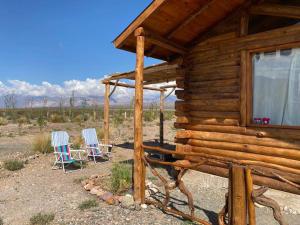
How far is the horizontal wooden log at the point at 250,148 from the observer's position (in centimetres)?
491

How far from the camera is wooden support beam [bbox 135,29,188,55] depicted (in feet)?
17.2

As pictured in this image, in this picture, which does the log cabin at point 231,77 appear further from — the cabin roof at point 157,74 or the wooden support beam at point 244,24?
the cabin roof at point 157,74

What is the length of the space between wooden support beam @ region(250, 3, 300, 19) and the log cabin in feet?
0.05

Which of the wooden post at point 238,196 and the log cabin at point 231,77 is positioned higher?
the log cabin at point 231,77

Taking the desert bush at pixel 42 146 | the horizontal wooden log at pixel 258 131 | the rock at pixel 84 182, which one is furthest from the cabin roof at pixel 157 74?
the rock at pixel 84 182

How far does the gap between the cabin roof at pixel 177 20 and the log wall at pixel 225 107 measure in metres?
0.41

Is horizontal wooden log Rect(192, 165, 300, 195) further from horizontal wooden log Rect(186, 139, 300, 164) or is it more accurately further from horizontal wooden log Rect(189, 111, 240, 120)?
horizontal wooden log Rect(189, 111, 240, 120)

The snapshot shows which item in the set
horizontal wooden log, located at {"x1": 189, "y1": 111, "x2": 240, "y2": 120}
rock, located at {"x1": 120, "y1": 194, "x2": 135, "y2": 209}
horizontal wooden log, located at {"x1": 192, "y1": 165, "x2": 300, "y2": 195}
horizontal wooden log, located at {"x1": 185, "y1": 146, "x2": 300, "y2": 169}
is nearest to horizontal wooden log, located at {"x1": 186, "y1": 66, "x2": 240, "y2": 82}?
horizontal wooden log, located at {"x1": 189, "y1": 111, "x2": 240, "y2": 120}

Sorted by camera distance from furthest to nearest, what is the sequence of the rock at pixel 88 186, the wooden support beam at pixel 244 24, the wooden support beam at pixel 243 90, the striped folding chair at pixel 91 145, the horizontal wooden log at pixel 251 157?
1. the striped folding chair at pixel 91 145
2. the rock at pixel 88 186
3. the wooden support beam at pixel 244 24
4. the wooden support beam at pixel 243 90
5. the horizontal wooden log at pixel 251 157

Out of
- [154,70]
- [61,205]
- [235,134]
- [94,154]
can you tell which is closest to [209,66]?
[235,134]

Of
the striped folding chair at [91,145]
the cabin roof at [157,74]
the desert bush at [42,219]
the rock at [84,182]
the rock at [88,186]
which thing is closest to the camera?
the desert bush at [42,219]

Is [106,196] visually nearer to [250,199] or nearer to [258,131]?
[250,199]

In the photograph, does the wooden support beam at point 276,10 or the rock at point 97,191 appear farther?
the rock at point 97,191

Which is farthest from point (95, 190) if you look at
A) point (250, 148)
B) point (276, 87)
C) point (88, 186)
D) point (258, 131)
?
point (276, 87)
